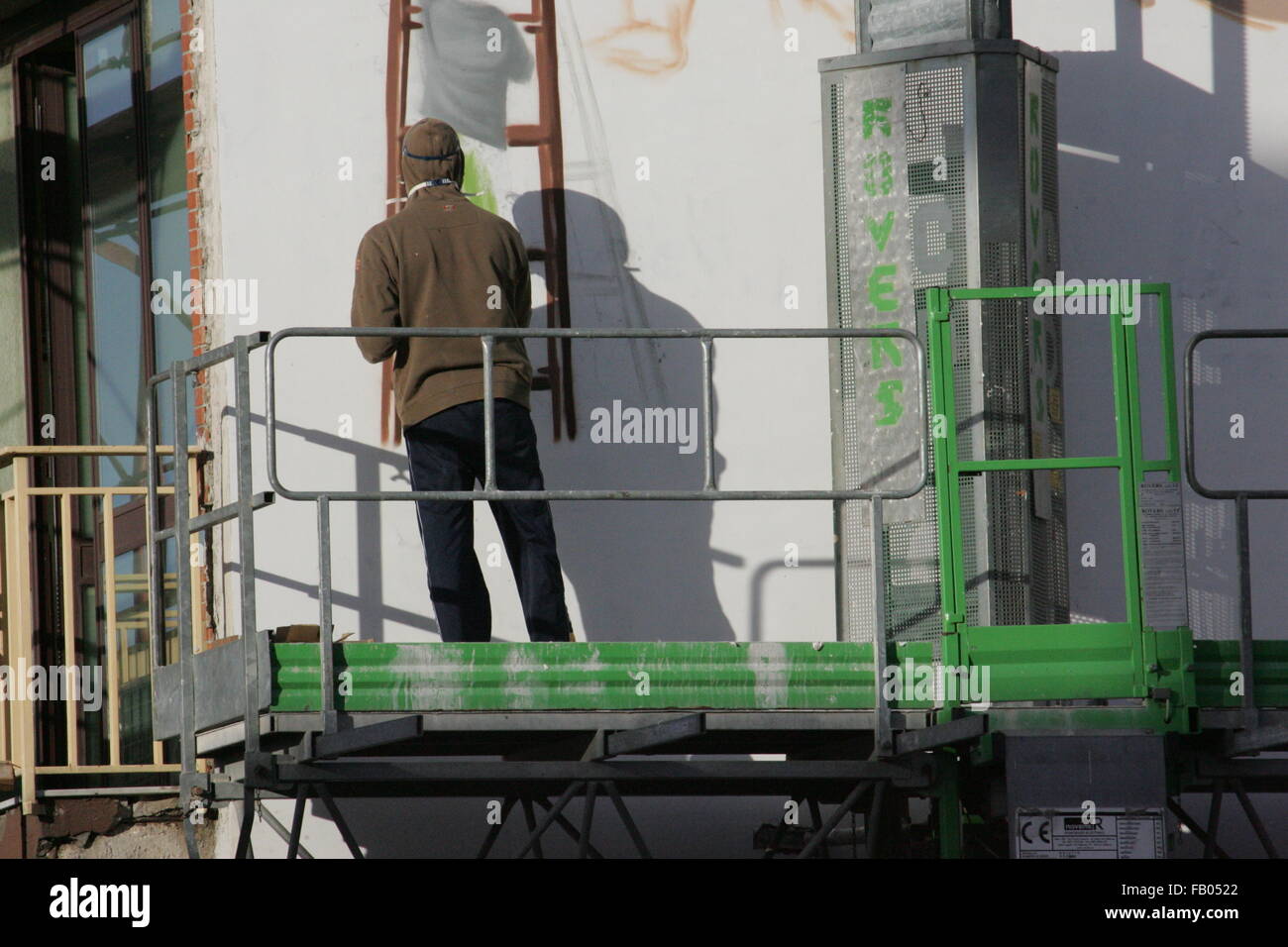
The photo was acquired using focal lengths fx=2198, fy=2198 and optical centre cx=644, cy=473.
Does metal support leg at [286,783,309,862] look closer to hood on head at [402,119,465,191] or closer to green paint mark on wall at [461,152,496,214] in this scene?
hood on head at [402,119,465,191]

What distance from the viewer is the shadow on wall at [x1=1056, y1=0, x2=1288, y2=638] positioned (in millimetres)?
9672

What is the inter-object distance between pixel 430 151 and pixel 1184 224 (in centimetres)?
344

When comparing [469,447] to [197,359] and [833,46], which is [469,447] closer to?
[197,359]

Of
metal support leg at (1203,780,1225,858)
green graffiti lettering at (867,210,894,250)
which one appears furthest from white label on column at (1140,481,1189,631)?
green graffiti lettering at (867,210,894,250)

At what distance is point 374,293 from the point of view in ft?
28.3

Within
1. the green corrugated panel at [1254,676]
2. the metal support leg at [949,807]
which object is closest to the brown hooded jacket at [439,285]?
the metal support leg at [949,807]

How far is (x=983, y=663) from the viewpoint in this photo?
788cm

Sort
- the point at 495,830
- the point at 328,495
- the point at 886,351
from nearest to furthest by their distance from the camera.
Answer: the point at 328,495 < the point at 495,830 < the point at 886,351

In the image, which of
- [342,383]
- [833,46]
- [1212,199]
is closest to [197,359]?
[342,383]

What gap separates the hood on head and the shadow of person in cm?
123

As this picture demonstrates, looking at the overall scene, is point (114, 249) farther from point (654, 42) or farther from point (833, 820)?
point (833, 820)

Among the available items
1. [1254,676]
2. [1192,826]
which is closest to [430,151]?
[1254,676]

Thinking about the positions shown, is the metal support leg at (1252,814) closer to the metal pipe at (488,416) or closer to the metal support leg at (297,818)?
the metal pipe at (488,416)

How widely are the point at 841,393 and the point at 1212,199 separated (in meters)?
2.00
